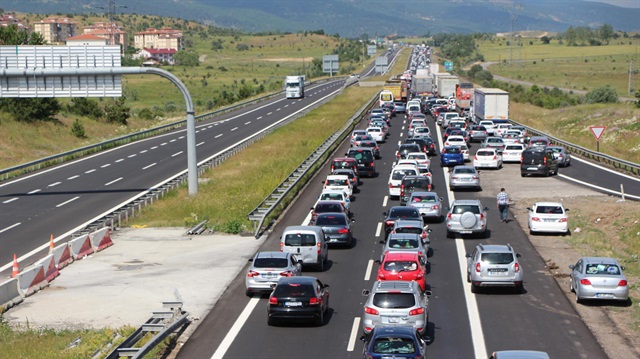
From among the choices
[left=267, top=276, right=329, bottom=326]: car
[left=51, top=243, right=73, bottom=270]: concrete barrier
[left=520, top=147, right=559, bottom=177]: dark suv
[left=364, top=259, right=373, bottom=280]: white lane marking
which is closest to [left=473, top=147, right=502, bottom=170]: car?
[left=520, top=147, right=559, bottom=177]: dark suv

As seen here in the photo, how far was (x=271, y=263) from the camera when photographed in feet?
94.3

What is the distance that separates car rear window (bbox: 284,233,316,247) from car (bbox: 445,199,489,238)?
315 inches

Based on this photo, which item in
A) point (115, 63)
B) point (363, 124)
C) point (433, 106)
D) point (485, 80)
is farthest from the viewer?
point (485, 80)

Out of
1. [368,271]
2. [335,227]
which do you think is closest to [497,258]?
[368,271]

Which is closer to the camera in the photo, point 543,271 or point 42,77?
point 543,271

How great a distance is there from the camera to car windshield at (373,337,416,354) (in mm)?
19547

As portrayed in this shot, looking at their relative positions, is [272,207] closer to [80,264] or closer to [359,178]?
[80,264]

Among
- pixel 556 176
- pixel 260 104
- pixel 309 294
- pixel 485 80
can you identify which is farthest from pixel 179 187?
pixel 485 80

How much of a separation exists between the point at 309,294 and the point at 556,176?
36384mm

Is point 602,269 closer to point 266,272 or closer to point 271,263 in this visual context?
point 271,263

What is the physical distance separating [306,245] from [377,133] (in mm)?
43173

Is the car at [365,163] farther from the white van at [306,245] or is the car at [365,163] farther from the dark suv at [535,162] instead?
the white van at [306,245]

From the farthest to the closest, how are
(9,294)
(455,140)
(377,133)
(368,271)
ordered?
(377,133), (455,140), (368,271), (9,294)

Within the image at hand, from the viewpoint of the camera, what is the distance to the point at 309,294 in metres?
25.0
